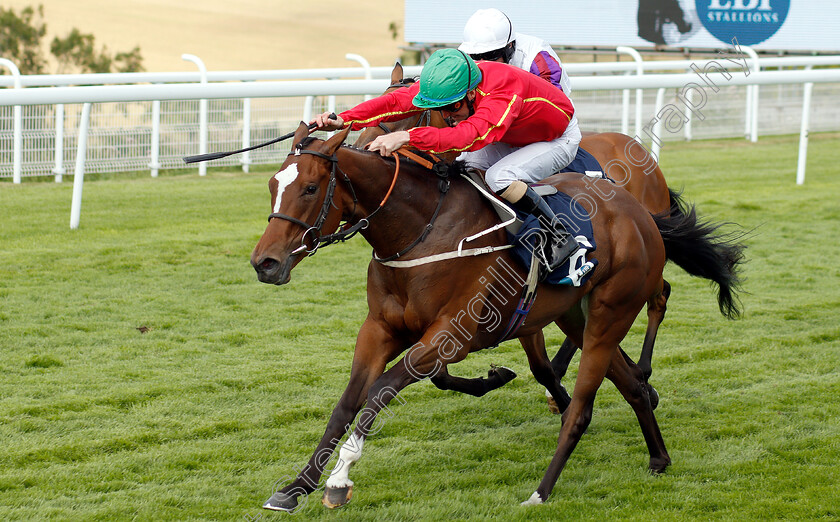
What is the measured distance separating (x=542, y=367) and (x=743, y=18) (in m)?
24.7

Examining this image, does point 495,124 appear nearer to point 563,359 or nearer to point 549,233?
point 549,233

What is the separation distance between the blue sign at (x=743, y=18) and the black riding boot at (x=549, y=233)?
80.8 ft

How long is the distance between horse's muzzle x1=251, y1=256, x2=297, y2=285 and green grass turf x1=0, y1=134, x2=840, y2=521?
0.89 metres

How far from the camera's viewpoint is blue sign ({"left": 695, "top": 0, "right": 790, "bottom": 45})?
2630 cm

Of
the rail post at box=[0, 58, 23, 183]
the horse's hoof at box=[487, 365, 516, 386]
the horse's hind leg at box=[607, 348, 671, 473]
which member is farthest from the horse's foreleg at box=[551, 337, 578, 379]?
the rail post at box=[0, 58, 23, 183]

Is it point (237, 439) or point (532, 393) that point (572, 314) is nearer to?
point (532, 393)

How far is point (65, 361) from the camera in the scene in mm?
4914

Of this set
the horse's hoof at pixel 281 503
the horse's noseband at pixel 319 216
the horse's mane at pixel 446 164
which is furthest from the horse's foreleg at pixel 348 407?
the horse's mane at pixel 446 164

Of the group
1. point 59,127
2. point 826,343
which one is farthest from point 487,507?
point 59,127

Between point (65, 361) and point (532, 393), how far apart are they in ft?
7.93

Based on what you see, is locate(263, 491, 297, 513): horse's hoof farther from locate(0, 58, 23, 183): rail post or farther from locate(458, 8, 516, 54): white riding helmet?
locate(0, 58, 23, 183): rail post

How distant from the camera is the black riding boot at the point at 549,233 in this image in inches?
139

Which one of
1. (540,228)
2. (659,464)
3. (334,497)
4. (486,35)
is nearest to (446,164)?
(540,228)

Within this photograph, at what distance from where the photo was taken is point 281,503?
3113 mm
